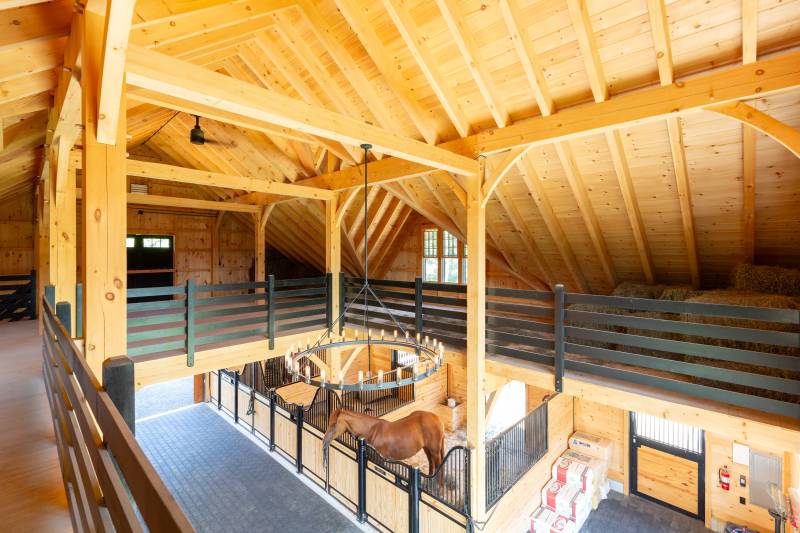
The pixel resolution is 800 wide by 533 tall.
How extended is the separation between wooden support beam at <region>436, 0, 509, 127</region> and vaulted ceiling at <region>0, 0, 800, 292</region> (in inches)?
0.7

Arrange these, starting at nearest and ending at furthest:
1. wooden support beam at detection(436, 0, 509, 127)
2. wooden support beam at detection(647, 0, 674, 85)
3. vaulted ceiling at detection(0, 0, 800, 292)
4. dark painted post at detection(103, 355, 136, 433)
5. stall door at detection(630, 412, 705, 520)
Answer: dark painted post at detection(103, 355, 136, 433) → wooden support beam at detection(647, 0, 674, 85) → vaulted ceiling at detection(0, 0, 800, 292) → wooden support beam at detection(436, 0, 509, 127) → stall door at detection(630, 412, 705, 520)

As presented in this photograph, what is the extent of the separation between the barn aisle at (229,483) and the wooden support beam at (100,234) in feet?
14.8

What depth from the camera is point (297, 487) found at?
6.33m

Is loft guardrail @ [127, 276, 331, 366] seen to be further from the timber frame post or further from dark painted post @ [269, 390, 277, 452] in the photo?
the timber frame post

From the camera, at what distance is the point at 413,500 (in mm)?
5121

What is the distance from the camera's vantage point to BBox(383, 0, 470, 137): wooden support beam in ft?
11.8

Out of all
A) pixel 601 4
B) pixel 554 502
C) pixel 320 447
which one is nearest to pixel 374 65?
pixel 601 4

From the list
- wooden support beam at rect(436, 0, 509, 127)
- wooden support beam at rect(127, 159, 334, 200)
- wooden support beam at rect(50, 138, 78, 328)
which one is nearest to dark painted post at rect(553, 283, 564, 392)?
wooden support beam at rect(436, 0, 509, 127)

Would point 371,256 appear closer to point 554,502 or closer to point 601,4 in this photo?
point 554,502

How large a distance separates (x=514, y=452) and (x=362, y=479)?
2441mm

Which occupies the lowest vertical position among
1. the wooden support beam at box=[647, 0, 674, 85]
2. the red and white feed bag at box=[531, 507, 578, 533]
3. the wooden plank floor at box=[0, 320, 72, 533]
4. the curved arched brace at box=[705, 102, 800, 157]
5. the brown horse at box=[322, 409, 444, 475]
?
the red and white feed bag at box=[531, 507, 578, 533]

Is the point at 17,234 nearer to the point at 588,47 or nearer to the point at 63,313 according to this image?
the point at 63,313

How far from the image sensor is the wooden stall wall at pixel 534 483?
577 cm

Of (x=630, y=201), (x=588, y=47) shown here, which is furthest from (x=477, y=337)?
(x=588, y=47)
